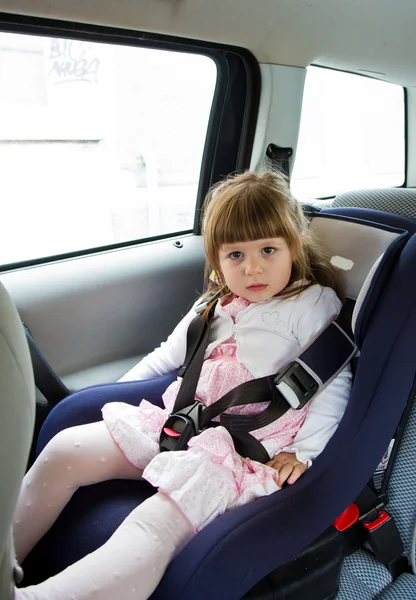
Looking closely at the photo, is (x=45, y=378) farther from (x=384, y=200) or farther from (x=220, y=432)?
(x=384, y=200)

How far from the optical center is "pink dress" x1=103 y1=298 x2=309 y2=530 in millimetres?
1205

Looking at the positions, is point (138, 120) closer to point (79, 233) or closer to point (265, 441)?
point (79, 233)

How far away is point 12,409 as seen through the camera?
2.16ft

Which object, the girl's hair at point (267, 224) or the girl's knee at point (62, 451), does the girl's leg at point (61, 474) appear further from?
the girl's hair at point (267, 224)

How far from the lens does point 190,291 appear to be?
2.32 metres

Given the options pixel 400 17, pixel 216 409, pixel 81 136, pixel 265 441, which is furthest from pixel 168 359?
pixel 400 17

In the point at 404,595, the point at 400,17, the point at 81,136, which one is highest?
the point at 400,17

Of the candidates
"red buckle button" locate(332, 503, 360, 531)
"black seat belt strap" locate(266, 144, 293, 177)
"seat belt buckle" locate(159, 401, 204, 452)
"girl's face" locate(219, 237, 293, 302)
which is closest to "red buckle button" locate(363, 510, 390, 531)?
"red buckle button" locate(332, 503, 360, 531)

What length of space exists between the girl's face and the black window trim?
760 millimetres

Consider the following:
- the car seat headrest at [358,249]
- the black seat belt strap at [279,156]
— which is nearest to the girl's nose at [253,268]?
the car seat headrest at [358,249]

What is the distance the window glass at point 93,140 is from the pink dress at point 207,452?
0.85 meters

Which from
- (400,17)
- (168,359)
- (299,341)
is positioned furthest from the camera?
(400,17)

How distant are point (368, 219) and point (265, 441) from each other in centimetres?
70

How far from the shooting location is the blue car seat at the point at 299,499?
1.07m
